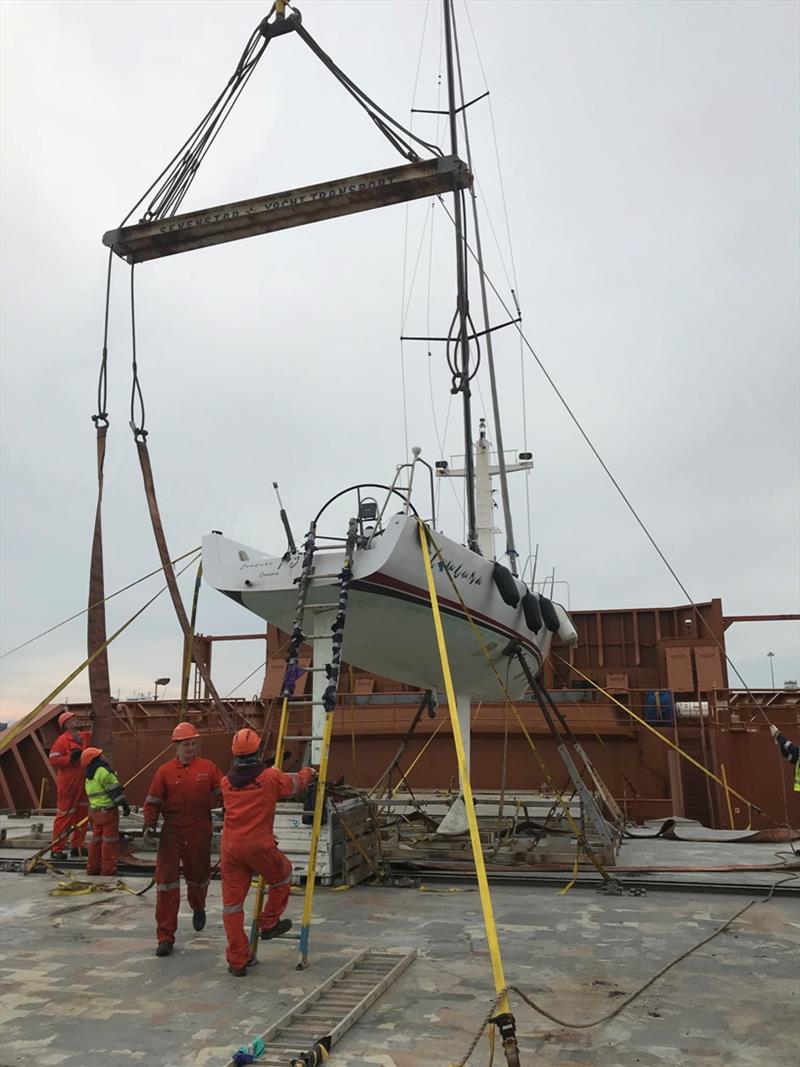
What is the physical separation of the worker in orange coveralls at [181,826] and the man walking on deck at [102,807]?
1960mm

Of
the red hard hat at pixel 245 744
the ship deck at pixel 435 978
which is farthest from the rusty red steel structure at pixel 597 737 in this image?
the red hard hat at pixel 245 744

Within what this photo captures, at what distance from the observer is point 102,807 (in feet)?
24.7

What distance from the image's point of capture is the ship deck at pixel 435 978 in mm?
3570

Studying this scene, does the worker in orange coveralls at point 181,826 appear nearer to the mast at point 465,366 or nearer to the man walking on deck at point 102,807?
the man walking on deck at point 102,807

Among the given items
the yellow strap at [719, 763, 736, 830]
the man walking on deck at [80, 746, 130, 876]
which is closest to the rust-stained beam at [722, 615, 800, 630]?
the yellow strap at [719, 763, 736, 830]

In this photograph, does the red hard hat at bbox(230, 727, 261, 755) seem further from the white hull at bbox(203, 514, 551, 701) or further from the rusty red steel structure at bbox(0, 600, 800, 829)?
the rusty red steel structure at bbox(0, 600, 800, 829)

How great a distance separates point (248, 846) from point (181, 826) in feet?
2.91

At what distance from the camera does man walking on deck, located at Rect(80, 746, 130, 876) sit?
738 cm

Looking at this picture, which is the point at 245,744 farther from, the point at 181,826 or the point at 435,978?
the point at 435,978

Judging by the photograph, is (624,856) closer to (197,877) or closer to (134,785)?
(197,877)

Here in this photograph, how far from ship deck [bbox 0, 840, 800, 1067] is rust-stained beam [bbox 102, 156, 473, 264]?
6.34m

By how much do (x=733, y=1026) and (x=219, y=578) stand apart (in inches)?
210

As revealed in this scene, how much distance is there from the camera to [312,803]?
7.06 m

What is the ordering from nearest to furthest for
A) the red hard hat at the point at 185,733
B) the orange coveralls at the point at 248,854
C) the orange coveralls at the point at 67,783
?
the orange coveralls at the point at 248,854
the red hard hat at the point at 185,733
the orange coveralls at the point at 67,783
